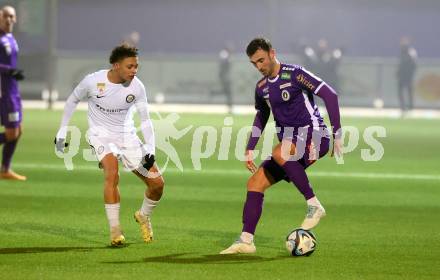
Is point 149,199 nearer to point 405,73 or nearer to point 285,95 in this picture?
point 285,95

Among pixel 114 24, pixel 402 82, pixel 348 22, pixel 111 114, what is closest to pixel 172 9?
pixel 114 24

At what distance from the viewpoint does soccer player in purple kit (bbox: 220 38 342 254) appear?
→ 10766mm

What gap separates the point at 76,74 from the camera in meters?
40.6

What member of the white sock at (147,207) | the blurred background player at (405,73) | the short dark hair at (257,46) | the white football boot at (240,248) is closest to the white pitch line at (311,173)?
the white sock at (147,207)

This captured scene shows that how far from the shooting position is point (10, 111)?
1702 centimetres

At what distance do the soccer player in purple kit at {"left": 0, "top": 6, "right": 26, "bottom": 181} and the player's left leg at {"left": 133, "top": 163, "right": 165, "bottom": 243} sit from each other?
5.07 metres

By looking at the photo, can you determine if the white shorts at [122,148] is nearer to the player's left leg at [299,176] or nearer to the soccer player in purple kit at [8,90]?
the player's left leg at [299,176]

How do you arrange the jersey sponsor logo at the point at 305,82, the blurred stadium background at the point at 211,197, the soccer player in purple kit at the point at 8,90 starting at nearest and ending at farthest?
the blurred stadium background at the point at 211,197
the jersey sponsor logo at the point at 305,82
the soccer player in purple kit at the point at 8,90

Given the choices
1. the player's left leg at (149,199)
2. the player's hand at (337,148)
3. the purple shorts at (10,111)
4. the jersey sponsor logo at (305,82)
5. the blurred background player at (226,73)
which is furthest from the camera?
the blurred background player at (226,73)

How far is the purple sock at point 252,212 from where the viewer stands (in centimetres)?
1087

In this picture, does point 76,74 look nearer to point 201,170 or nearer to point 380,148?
point 380,148

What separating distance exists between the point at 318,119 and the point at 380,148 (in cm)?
1325

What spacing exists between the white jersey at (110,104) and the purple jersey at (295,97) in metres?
1.21


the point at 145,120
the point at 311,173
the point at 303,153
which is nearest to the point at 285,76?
the point at 303,153
